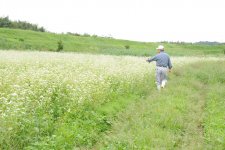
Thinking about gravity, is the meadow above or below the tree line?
below

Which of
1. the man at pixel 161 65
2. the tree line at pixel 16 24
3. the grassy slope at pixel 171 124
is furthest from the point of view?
the tree line at pixel 16 24

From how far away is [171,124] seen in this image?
34.6 ft

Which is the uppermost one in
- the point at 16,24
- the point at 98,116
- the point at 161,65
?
the point at 16,24

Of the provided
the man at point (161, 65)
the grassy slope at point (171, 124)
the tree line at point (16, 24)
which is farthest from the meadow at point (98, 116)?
the tree line at point (16, 24)

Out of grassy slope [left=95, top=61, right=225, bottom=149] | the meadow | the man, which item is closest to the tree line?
the man

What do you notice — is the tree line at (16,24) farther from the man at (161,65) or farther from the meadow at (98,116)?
the meadow at (98,116)

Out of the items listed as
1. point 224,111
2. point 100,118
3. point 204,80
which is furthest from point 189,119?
point 204,80

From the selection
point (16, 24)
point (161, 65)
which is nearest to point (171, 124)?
point (161, 65)

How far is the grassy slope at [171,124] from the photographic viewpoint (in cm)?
888

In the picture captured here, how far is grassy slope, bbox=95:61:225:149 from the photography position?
8883 millimetres

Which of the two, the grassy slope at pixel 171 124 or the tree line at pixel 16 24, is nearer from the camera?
the grassy slope at pixel 171 124

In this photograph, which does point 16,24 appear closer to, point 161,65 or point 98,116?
point 161,65

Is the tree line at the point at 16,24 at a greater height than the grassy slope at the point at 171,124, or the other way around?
the tree line at the point at 16,24

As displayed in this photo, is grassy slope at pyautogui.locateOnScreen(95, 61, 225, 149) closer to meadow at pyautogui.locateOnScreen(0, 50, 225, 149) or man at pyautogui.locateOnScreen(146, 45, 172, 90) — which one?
meadow at pyautogui.locateOnScreen(0, 50, 225, 149)
